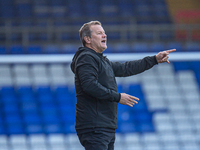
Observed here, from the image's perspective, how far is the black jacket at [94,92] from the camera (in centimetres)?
145

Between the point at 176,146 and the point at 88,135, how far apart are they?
11.4 ft

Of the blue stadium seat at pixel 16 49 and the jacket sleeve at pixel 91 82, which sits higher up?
the blue stadium seat at pixel 16 49

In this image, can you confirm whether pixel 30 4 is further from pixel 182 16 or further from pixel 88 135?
pixel 88 135

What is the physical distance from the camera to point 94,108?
1506 millimetres

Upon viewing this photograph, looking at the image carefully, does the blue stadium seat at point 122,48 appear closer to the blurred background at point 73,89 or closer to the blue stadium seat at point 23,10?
the blurred background at point 73,89

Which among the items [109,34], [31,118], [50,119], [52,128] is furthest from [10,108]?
[109,34]

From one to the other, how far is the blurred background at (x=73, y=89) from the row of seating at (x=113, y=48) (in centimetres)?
2

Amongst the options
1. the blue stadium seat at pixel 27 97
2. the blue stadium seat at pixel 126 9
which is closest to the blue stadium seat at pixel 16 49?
the blue stadium seat at pixel 27 97

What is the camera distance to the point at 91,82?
1435mm

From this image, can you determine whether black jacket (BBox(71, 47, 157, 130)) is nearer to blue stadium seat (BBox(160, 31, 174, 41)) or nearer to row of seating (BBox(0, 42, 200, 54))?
row of seating (BBox(0, 42, 200, 54))

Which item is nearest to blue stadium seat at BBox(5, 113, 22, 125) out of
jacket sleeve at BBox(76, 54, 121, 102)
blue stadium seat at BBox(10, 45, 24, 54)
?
blue stadium seat at BBox(10, 45, 24, 54)

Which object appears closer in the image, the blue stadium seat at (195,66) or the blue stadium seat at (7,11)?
the blue stadium seat at (195,66)

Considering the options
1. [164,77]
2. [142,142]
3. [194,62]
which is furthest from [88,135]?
[194,62]

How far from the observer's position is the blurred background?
4789 mm
